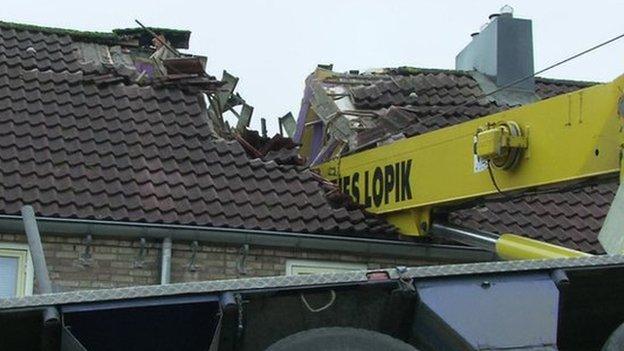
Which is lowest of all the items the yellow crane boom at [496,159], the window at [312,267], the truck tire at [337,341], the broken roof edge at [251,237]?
the truck tire at [337,341]

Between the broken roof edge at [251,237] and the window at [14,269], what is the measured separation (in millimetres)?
197

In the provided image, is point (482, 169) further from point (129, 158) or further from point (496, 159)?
point (129, 158)

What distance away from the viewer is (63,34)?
16.5m

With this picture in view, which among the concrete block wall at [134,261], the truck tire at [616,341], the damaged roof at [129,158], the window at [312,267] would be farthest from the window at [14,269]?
the truck tire at [616,341]

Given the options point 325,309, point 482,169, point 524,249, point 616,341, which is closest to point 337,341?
point 325,309

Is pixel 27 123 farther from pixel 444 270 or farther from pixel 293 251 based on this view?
pixel 444 270

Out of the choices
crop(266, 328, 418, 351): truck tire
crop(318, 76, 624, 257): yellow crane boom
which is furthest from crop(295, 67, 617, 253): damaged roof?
crop(266, 328, 418, 351): truck tire

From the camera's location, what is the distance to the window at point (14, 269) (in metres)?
12.4

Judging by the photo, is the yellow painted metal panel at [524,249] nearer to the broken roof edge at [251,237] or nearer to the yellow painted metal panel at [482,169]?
the yellow painted metal panel at [482,169]

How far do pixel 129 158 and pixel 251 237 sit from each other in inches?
68.8

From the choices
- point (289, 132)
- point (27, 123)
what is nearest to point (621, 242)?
point (27, 123)

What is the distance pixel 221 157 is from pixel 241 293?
9.03 metres

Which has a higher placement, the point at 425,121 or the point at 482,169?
the point at 425,121

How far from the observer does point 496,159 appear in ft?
37.4
